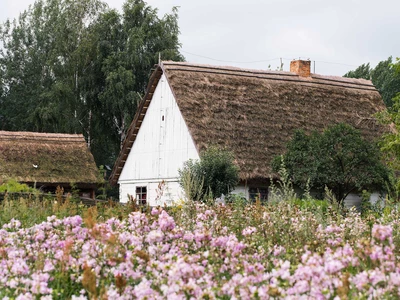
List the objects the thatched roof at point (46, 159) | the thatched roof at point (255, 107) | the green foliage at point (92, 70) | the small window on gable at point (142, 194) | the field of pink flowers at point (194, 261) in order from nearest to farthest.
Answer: the field of pink flowers at point (194, 261), the thatched roof at point (255, 107), the small window on gable at point (142, 194), the thatched roof at point (46, 159), the green foliage at point (92, 70)

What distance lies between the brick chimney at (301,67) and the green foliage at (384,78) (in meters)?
11.3

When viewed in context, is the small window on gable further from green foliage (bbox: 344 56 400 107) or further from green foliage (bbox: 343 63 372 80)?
green foliage (bbox: 343 63 372 80)

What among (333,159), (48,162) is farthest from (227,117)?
(48,162)

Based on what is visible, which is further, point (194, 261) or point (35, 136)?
point (35, 136)

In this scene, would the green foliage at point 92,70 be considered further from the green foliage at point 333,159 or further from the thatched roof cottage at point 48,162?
the green foliage at point 333,159

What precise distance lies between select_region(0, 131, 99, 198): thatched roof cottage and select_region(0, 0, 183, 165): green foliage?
4.94 m

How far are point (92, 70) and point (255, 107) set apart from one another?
49.1ft

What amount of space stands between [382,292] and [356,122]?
26.3 meters

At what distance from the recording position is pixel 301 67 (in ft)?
105

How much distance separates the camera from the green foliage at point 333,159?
24400mm

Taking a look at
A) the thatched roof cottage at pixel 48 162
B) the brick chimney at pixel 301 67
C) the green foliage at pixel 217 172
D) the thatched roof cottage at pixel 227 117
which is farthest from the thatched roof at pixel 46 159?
the green foliage at pixel 217 172

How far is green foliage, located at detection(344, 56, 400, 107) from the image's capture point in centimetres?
4838

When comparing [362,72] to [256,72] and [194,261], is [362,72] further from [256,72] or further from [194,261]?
[194,261]

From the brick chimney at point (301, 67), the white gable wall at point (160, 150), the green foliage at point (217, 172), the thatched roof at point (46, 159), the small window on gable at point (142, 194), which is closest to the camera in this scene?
the green foliage at point (217, 172)
